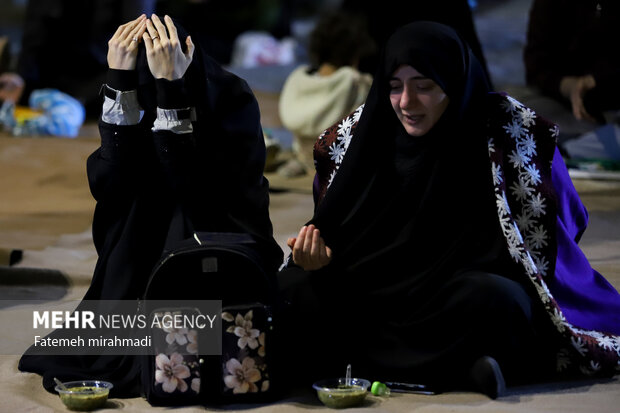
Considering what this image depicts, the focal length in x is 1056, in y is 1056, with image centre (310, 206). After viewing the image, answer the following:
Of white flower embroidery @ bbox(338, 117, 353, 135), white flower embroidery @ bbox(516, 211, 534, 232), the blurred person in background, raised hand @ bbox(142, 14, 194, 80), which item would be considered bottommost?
white flower embroidery @ bbox(516, 211, 534, 232)

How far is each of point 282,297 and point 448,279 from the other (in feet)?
1.66

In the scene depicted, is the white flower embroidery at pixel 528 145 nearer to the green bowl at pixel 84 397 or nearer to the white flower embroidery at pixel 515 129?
the white flower embroidery at pixel 515 129

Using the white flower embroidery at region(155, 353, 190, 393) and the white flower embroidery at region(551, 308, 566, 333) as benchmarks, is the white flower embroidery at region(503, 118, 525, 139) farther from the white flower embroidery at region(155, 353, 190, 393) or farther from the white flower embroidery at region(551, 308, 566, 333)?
the white flower embroidery at region(155, 353, 190, 393)

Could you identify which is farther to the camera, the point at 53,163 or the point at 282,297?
the point at 53,163

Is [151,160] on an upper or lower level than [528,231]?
upper

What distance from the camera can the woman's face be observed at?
3.17 m

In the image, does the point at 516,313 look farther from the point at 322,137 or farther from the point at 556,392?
the point at 322,137

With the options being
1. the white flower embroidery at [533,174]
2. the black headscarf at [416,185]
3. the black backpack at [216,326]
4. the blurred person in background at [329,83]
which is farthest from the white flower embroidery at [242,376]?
the blurred person in background at [329,83]

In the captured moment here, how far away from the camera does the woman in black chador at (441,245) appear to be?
10.2 ft

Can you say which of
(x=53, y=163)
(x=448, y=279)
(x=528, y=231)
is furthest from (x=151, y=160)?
(x=53, y=163)

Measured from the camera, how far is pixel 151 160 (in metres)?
3.17

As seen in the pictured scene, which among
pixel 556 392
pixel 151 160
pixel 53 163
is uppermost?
pixel 53 163

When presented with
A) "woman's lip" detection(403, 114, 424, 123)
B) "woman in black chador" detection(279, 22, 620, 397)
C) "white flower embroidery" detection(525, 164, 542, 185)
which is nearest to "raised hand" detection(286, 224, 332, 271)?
"woman in black chador" detection(279, 22, 620, 397)

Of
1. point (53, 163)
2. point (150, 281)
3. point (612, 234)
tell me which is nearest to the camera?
point (150, 281)
